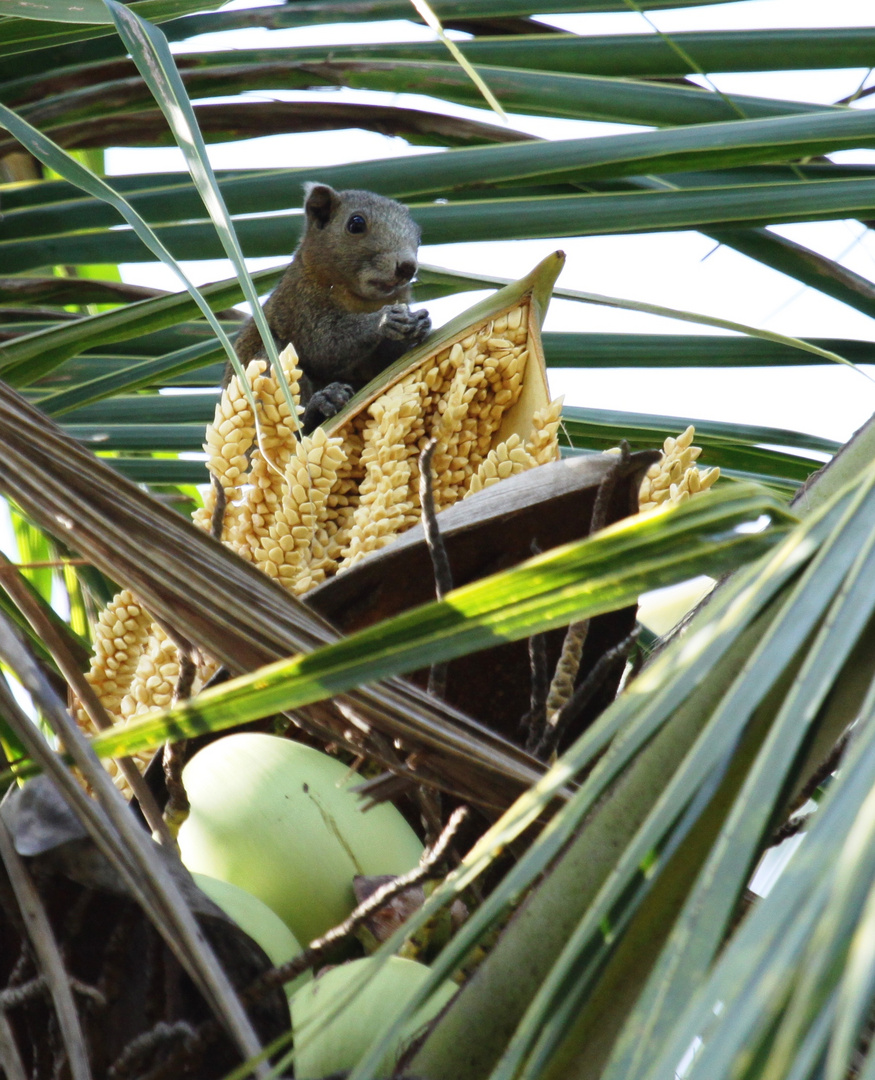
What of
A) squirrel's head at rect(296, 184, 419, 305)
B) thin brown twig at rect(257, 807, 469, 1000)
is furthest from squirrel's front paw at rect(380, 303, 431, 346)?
thin brown twig at rect(257, 807, 469, 1000)

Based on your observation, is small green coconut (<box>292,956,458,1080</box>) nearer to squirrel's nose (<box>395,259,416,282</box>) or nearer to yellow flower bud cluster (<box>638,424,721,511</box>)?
yellow flower bud cluster (<box>638,424,721,511</box>)

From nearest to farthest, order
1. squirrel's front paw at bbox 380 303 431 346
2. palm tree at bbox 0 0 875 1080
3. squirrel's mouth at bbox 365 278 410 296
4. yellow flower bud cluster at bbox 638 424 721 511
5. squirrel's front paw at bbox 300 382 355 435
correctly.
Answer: palm tree at bbox 0 0 875 1080 < yellow flower bud cluster at bbox 638 424 721 511 < squirrel's front paw at bbox 300 382 355 435 < squirrel's front paw at bbox 380 303 431 346 < squirrel's mouth at bbox 365 278 410 296

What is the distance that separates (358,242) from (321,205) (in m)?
0.17

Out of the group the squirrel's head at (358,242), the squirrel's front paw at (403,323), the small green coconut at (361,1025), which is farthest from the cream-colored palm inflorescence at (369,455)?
the squirrel's head at (358,242)

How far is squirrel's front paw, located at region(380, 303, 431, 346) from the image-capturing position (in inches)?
74.1

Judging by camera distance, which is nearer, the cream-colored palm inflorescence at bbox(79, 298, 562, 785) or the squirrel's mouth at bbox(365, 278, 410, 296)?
the cream-colored palm inflorescence at bbox(79, 298, 562, 785)

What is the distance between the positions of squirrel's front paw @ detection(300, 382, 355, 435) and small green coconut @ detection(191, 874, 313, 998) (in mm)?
1258

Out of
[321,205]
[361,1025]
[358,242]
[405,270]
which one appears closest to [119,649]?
[361,1025]

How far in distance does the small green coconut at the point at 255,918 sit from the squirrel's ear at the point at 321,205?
8.89 ft

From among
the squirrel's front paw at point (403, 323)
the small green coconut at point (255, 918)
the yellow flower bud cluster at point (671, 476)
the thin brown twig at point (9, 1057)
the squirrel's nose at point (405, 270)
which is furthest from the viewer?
the squirrel's nose at point (405, 270)

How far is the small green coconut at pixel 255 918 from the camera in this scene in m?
0.49

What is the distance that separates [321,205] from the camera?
3.06 m

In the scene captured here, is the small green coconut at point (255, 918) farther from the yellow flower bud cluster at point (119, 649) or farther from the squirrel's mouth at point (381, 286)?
the squirrel's mouth at point (381, 286)

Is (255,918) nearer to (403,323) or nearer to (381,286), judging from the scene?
(403,323)
